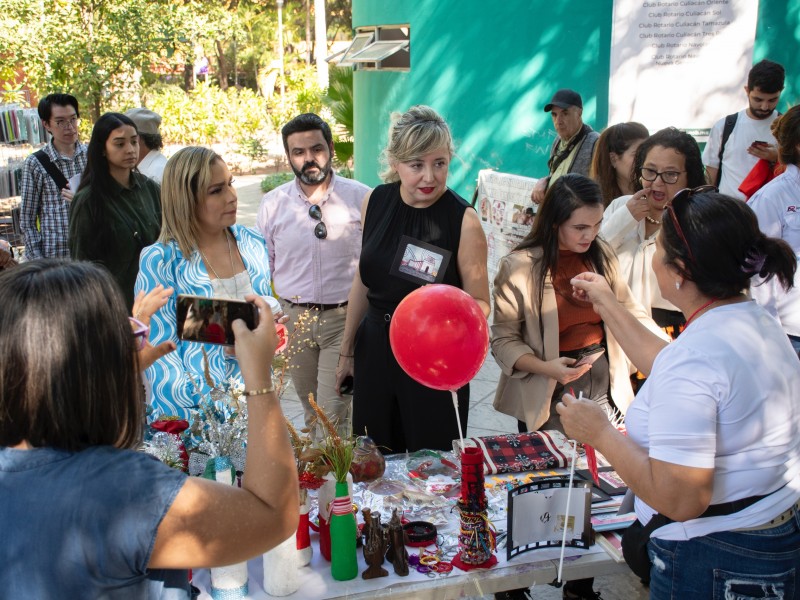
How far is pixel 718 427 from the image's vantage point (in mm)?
1798

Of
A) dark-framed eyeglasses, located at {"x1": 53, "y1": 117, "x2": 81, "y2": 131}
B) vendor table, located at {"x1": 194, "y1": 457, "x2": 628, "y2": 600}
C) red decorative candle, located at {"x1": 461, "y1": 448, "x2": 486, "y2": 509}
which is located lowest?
vendor table, located at {"x1": 194, "y1": 457, "x2": 628, "y2": 600}

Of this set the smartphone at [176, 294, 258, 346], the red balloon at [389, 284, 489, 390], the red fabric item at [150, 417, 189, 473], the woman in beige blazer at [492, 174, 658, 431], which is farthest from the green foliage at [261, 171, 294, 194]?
the smartphone at [176, 294, 258, 346]

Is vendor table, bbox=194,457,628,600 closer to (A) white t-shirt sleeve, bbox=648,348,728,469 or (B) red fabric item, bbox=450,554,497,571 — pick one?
(B) red fabric item, bbox=450,554,497,571

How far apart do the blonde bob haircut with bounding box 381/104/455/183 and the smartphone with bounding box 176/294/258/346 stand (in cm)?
159

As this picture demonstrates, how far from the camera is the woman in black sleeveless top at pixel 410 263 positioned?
323 cm

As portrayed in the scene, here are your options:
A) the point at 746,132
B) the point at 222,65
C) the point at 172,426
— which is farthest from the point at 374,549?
the point at 222,65

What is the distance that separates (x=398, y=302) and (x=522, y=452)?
33.6 inches

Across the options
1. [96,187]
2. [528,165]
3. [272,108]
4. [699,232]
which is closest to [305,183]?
[96,187]

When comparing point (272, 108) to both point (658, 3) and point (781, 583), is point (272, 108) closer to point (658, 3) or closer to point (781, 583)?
point (658, 3)

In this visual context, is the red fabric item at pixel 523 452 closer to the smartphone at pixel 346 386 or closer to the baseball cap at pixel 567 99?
the smartphone at pixel 346 386

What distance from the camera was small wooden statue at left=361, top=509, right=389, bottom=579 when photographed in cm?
224

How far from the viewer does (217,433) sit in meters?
2.40

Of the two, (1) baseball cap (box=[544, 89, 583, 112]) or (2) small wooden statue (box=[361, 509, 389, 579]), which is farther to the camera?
(1) baseball cap (box=[544, 89, 583, 112])

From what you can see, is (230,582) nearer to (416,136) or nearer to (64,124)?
(416,136)
